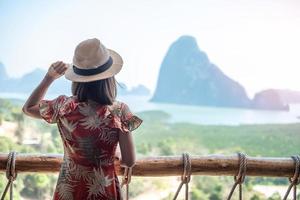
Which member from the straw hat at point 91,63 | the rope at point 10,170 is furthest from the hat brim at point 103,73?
the rope at point 10,170

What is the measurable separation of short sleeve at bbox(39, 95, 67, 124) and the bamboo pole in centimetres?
18

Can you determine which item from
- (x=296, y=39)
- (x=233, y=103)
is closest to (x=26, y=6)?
(x=233, y=103)

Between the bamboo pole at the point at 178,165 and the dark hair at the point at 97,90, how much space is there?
23cm

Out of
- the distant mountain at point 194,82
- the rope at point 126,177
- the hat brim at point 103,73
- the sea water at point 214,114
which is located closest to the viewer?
the hat brim at point 103,73

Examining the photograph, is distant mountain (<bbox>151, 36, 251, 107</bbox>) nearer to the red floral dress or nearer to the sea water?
the sea water

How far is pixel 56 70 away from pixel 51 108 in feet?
0.27

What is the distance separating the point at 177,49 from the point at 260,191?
176cm

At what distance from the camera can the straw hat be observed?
2.81 ft

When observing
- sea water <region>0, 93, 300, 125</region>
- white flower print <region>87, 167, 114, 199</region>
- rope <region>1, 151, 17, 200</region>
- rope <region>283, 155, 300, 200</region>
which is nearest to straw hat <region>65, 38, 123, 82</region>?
white flower print <region>87, 167, 114, 199</region>

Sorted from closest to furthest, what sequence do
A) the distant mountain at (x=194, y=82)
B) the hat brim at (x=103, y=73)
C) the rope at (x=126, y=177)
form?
the hat brim at (x=103, y=73) → the rope at (x=126, y=177) → the distant mountain at (x=194, y=82)

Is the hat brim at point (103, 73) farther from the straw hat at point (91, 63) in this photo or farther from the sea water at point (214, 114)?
the sea water at point (214, 114)

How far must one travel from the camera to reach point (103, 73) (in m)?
0.86

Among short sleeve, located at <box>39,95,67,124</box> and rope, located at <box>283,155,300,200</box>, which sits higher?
short sleeve, located at <box>39,95,67,124</box>

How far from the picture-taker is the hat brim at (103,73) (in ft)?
2.78
